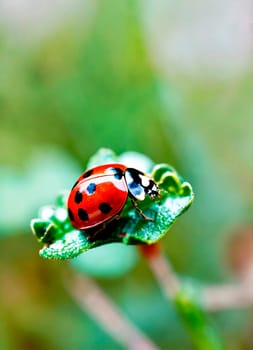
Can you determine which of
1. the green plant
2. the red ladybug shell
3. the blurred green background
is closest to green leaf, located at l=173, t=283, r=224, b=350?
the green plant

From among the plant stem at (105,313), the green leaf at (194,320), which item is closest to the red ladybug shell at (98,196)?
the green leaf at (194,320)

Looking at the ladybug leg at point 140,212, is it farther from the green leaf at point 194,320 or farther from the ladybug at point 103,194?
the green leaf at point 194,320

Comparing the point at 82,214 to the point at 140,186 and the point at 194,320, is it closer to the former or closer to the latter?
the point at 140,186

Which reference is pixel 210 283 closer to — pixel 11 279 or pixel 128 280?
pixel 128 280

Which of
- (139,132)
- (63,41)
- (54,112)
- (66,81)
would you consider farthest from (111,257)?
(63,41)

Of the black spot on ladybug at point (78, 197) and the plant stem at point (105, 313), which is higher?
the black spot on ladybug at point (78, 197)

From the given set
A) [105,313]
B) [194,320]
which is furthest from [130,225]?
[105,313]
